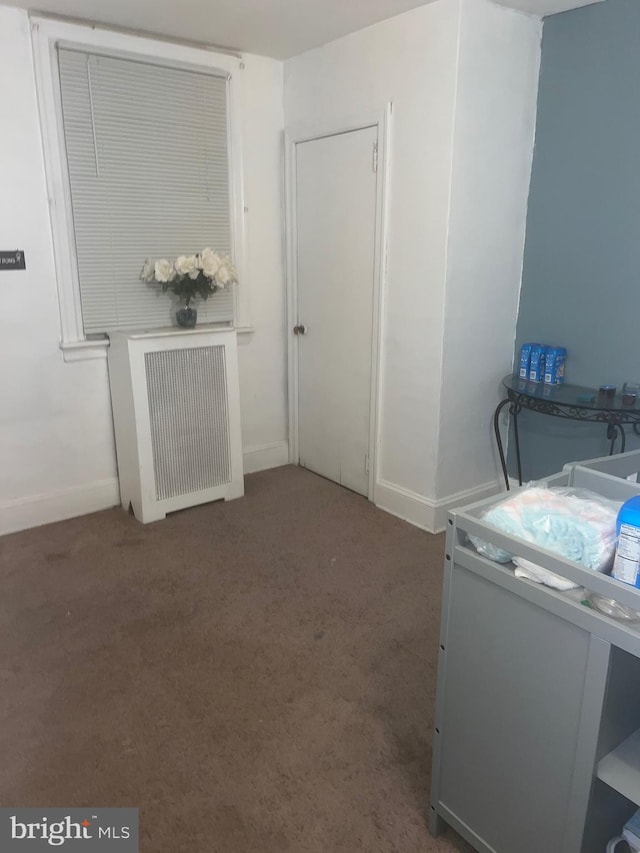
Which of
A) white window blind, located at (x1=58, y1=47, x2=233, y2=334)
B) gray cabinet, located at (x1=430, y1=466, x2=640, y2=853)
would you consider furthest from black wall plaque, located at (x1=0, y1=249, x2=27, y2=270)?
gray cabinet, located at (x1=430, y1=466, x2=640, y2=853)

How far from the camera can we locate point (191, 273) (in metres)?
3.39

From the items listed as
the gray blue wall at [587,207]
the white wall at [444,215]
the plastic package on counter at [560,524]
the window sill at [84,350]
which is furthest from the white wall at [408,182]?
the plastic package on counter at [560,524]

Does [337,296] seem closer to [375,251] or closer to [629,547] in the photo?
[375,251]

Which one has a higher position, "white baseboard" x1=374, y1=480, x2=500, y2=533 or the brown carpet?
"white baseboard" x1=374, y1=480, x2=500, y2=533

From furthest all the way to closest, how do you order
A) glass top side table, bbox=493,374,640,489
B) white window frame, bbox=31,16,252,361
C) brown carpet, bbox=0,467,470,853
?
Result: white window frame, bbox=31,16,252,361 → glass top side table, bbox=493,374,640,489 → brown carpet, bbox=0,467,470,853

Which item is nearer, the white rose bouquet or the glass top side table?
the glass top side table

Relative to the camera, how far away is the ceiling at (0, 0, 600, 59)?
9.25ft

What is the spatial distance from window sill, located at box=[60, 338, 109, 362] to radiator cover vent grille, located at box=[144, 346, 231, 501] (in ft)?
1.12

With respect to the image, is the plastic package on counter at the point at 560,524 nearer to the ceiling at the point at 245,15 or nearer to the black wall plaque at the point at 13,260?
the ceiling at the point at 245,15

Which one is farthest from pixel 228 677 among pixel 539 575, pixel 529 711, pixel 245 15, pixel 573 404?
pixel 245 15

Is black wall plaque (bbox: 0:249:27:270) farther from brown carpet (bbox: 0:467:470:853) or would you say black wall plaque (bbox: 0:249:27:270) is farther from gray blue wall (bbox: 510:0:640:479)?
gray blue wall (bbox: 510:0:640:479)

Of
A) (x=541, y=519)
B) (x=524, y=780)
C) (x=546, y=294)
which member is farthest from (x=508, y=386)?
(x=524, y=780)

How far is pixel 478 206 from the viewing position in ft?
10.0

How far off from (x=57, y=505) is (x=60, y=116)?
6.48 feet
